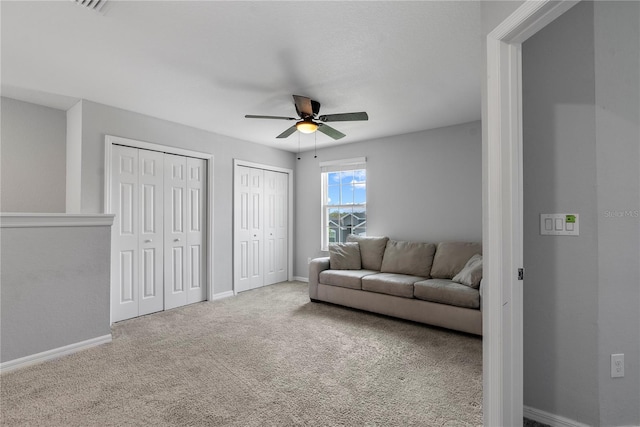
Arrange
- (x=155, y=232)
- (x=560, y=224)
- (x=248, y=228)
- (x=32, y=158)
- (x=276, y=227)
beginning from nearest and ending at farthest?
(x=560, y=224) < (x=32, y=158) < (x=155, y=232) < (x=248, y=228) < (x=276, y=227)

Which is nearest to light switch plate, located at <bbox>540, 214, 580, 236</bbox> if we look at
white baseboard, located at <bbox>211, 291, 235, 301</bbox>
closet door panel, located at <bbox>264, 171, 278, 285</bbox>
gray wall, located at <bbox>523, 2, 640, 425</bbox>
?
gray wall, located at <bbox>523, 2, 640, 425</bbox>

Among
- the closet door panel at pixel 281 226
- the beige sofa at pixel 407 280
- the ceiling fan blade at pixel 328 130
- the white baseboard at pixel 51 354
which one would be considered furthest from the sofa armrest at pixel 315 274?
the white baseboard at pixel 51 354

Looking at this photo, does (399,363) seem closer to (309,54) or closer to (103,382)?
(103,382)

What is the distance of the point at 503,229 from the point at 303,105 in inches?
81.6

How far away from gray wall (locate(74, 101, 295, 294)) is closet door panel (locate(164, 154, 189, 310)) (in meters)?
0.34

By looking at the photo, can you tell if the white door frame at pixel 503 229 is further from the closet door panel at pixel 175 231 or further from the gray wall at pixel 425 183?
the closet door panel at pixel 175 231

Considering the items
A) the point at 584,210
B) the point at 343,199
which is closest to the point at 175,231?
the point at 343,199

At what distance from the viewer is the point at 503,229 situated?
4.84 ft

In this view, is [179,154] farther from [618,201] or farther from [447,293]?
[618,201]

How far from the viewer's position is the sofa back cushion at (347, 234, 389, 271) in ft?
14.6

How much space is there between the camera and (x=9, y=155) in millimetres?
3227

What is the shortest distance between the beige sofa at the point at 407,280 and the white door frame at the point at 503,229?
166 centimetres

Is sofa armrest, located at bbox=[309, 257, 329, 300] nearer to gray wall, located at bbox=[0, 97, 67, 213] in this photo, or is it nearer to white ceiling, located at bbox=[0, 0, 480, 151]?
white ceiling, located at bbox=[0, 0, 480, 151]

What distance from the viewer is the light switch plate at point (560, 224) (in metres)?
1.70
